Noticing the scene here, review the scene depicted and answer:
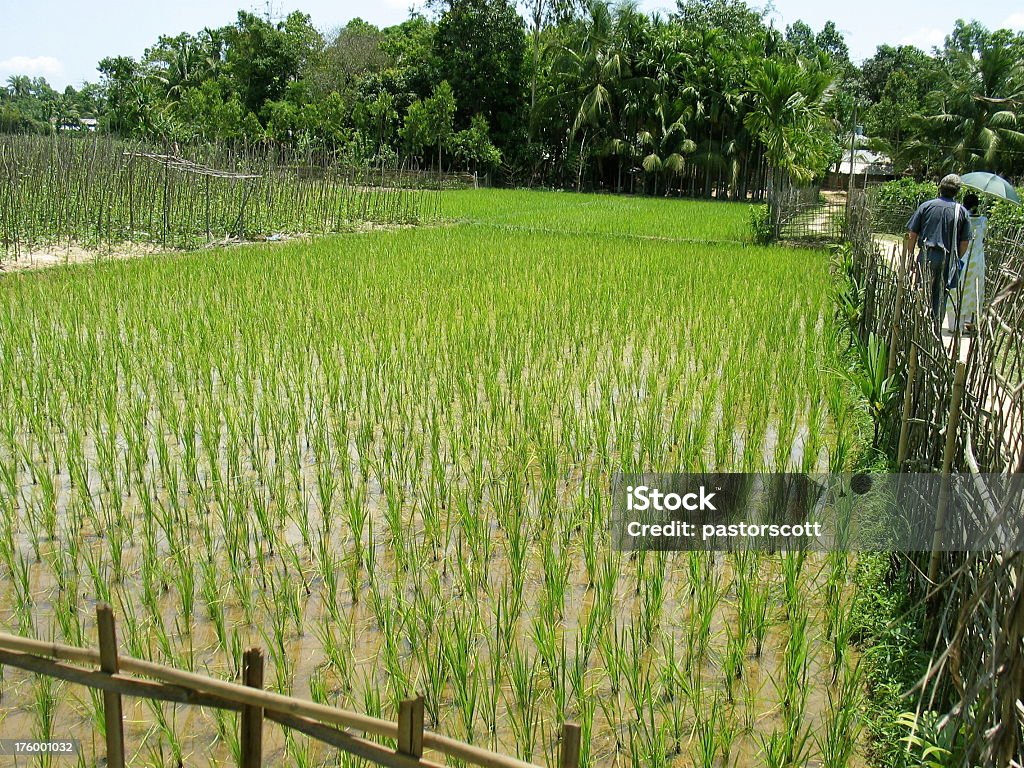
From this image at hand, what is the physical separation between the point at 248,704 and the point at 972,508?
5.49 ft

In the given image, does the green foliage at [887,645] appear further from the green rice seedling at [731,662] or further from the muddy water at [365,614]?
the green rice seedling at [731,662]

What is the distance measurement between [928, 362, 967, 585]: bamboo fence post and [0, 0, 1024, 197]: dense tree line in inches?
866

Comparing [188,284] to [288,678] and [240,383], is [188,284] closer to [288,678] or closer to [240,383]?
[240,383]

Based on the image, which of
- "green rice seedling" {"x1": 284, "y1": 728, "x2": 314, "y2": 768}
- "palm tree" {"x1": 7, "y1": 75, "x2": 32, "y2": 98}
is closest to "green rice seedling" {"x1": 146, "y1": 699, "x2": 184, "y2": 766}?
"green rice seedling" {"x1": 284, "y1": 728, "x2": 314, "y2": 768}

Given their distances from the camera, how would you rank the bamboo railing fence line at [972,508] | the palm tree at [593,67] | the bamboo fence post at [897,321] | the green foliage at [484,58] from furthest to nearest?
the green foliage at [484,58] → the palm tree at [593,67] → the bamboo fence post at [897,321] → the bamboo railing fence line at [972,508]

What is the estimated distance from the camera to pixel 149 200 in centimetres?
1124

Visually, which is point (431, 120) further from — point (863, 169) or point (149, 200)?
point (863, 169)

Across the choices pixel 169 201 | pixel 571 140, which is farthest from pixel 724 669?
pixel 571 140

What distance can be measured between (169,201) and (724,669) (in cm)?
979

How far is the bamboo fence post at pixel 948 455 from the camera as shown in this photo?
7.37 ft

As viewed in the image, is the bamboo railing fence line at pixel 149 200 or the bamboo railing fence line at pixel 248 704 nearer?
the bamboo railing fence line at pixel 248 704

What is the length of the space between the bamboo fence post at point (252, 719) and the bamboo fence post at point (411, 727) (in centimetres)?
27

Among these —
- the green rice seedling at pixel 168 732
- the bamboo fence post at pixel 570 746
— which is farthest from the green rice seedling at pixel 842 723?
the green rice seedling at pixel 168 732

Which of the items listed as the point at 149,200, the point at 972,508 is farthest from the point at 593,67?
the point at 972,508
